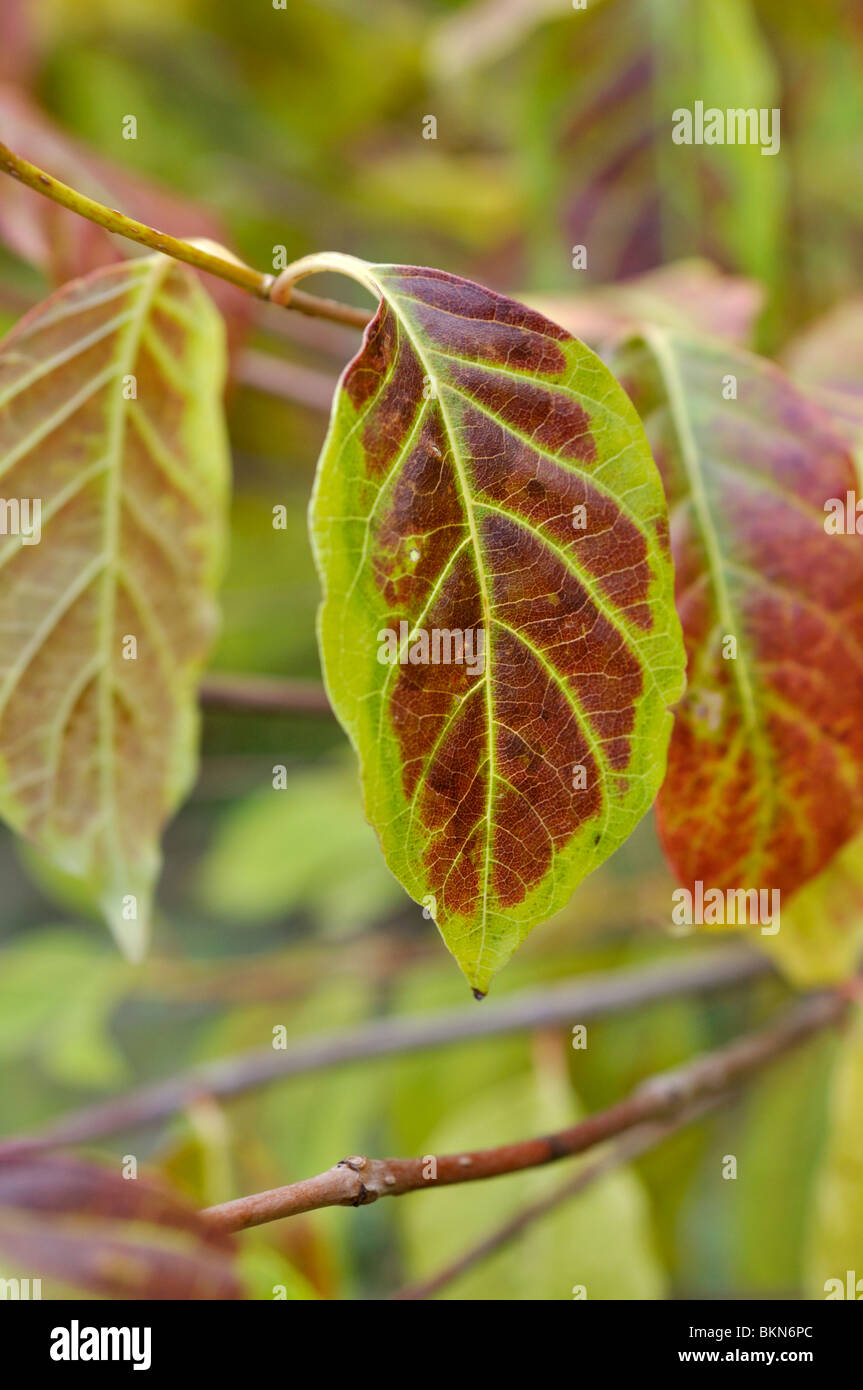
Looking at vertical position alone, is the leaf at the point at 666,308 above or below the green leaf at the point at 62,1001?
above

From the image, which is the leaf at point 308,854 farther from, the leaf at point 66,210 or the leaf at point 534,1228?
the leaf at point 66,210

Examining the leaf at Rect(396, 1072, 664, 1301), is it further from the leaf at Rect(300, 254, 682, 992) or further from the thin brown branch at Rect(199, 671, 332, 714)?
the leaf at Rect(300, 254, 682, 992)

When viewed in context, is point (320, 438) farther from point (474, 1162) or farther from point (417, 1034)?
point (474, 1162)

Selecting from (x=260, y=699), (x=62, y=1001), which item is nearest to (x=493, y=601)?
(x=260, y=699)

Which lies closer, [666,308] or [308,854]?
[666,308]

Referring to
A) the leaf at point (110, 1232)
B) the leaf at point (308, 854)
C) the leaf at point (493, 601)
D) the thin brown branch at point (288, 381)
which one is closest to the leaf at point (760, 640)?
the leaf at point (493, 601)

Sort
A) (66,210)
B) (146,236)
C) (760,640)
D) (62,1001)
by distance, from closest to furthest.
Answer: (146,236) → (760,640) → (66,210) → (62,1001)
